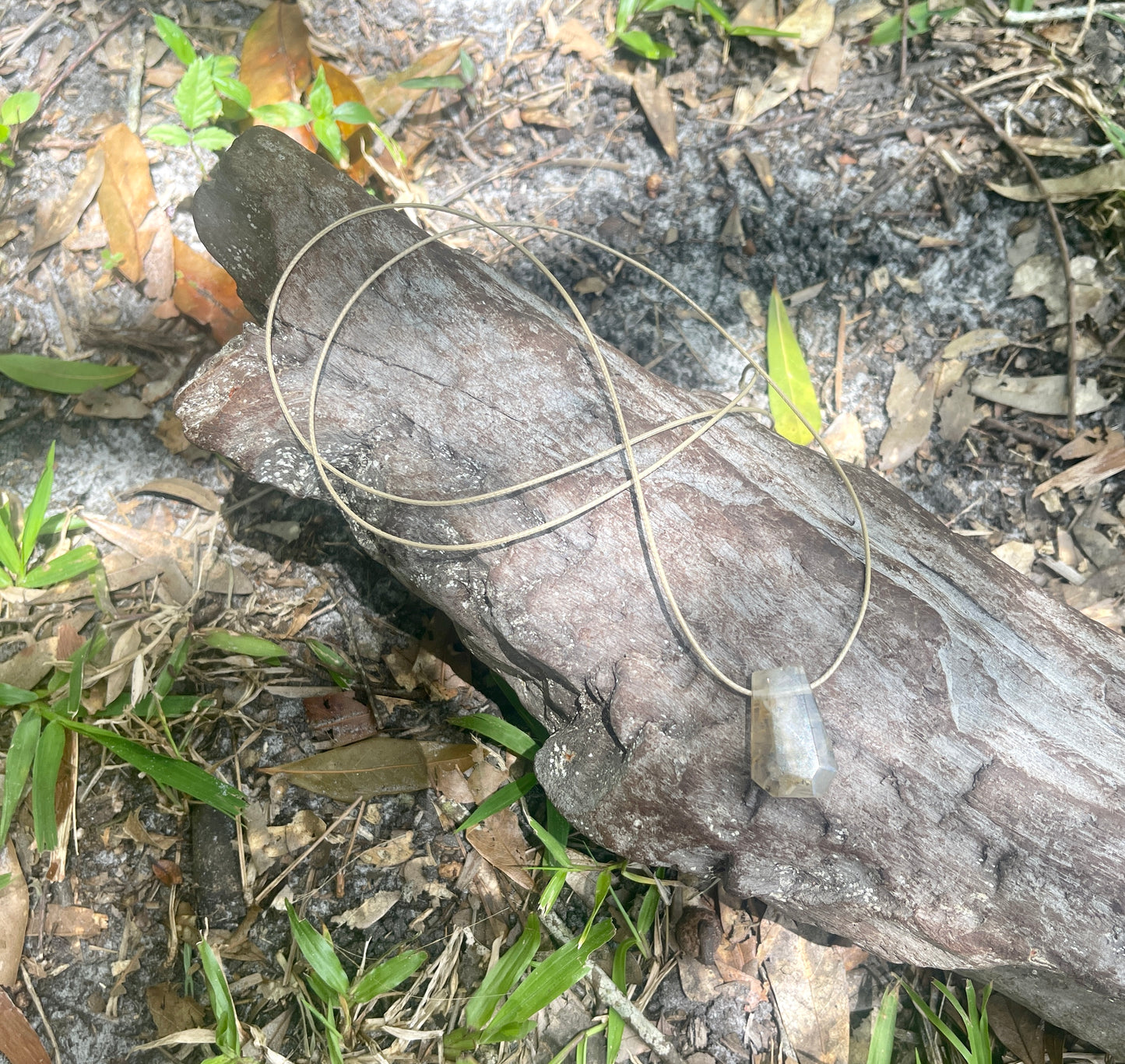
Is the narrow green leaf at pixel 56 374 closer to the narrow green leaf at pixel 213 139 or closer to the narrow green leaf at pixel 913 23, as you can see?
the narrow green leaf at pixel 213 139

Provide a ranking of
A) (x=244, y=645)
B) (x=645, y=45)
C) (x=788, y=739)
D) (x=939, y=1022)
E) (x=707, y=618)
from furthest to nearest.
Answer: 1. (x=645, y=45)
2. (x=244, y=645)
3. (x=939, y=1022)
4. (x=707, y=618)
5. (x=788, y=739)

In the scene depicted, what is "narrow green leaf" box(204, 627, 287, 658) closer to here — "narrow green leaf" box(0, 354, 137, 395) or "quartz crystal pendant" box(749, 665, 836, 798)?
"narrow green leaf" box(0, 354, 137, 395)

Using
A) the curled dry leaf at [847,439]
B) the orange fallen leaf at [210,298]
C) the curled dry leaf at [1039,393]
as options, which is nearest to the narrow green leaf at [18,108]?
the orange fallen leaf at [210,298]

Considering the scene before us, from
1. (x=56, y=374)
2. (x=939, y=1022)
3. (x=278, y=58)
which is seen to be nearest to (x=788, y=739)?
(x=939, y=1022)

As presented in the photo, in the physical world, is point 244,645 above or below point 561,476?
below

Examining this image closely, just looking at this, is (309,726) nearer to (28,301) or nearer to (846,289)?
(28,301)

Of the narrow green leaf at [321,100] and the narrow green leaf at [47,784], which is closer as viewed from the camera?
the narrow green leaf at [47,784]

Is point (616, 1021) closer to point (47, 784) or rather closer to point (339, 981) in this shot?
point (339, 981)

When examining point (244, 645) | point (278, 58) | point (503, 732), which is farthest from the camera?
point (278, 58)
